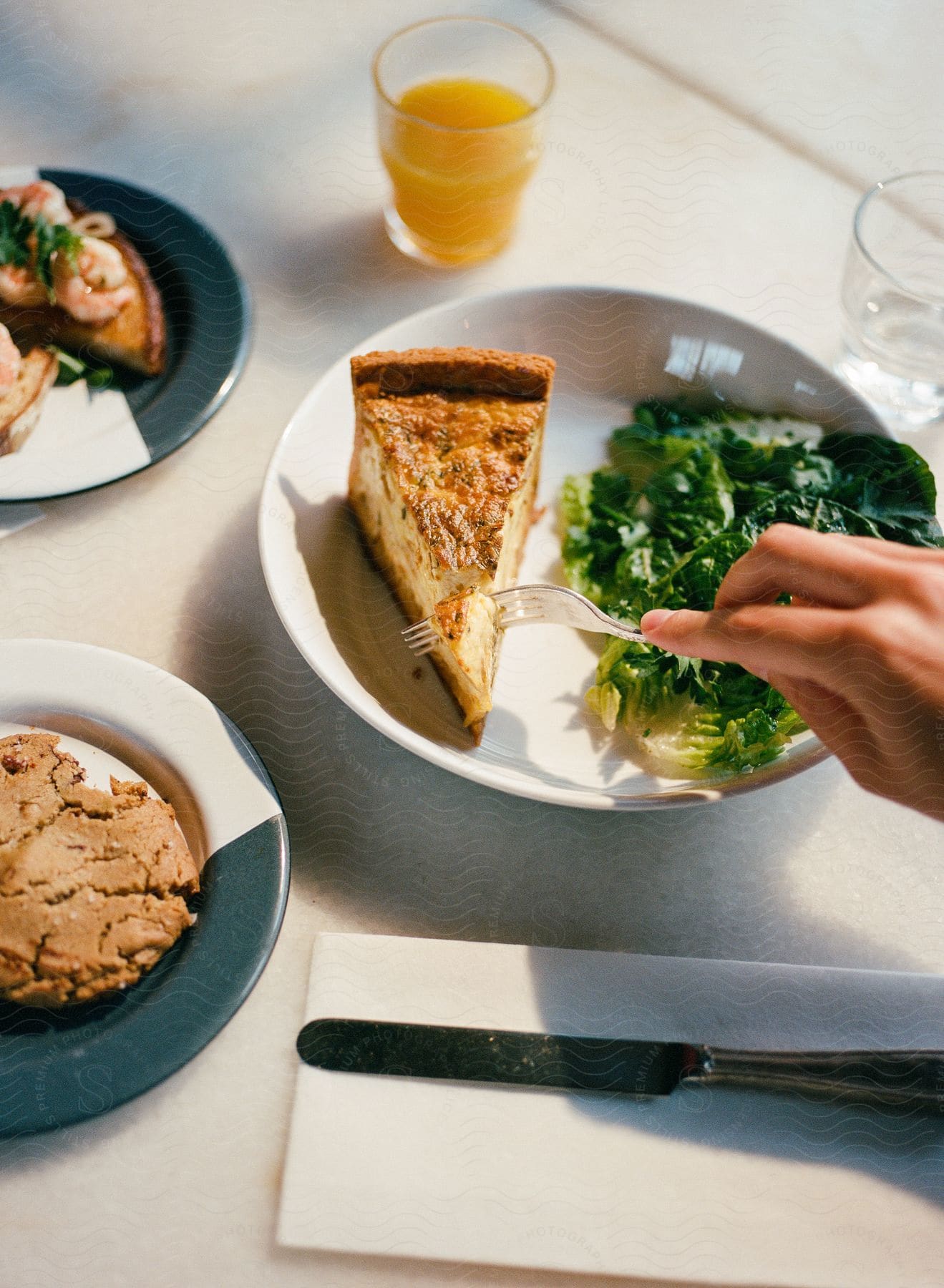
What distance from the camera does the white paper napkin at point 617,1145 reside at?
0.85 metres

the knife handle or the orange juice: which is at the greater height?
the orange juice

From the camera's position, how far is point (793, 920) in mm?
1051

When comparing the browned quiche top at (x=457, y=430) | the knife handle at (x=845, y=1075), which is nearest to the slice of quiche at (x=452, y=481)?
the browned quiche top at (x=457, y=430)

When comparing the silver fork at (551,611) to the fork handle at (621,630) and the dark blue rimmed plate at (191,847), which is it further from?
the dark blue rimmed plate at (191,847)

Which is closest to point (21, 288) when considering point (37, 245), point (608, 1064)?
point (37, 245)

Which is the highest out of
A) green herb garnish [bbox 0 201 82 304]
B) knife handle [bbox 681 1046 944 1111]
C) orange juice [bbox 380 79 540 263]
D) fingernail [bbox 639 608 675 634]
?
orange juice [bbox 380 79 540 263]

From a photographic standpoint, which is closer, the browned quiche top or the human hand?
the human hand

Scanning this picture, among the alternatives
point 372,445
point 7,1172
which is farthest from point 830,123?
point 7,1172

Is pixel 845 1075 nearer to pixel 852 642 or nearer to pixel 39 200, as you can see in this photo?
pixel 852 642

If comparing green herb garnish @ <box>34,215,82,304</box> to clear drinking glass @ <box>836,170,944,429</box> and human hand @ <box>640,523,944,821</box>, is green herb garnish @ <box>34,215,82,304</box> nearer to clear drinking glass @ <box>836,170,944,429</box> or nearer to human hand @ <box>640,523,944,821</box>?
human hand @ <box>640,523,944,821</box>

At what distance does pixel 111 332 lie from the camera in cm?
128

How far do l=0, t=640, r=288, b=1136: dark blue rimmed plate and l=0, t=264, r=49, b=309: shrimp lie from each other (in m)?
0.54

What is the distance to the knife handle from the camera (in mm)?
906

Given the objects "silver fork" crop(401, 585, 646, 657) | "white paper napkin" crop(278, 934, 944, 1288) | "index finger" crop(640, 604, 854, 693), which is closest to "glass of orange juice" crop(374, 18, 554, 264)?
"silver fork" crop(401, 585, 646, 657)
